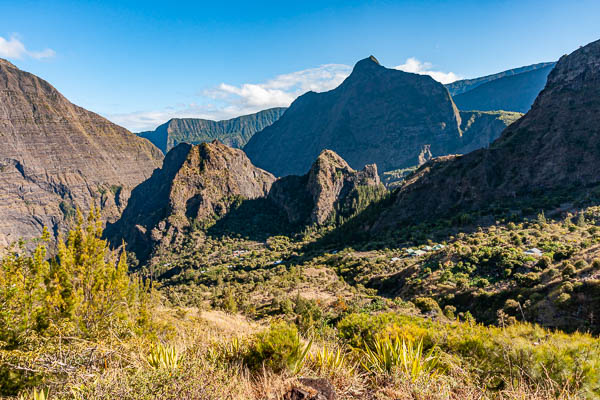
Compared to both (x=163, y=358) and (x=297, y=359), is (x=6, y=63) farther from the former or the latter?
(x=297, y=359)

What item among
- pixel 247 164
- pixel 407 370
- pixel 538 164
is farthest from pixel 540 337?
pixel 247 164

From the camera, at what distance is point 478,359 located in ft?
18.1

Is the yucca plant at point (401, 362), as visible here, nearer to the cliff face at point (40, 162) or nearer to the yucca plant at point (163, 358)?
the yucca plant at point (163, 358)

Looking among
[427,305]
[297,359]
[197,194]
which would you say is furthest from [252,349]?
[197,194]

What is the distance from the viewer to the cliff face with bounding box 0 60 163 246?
528ft

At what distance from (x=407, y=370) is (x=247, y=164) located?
153878mm

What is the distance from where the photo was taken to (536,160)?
193 feet

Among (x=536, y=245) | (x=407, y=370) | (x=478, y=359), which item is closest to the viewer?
(x=407, y=370)

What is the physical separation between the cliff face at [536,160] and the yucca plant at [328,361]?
64.2m

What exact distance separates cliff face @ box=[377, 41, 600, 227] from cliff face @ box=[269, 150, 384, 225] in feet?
126

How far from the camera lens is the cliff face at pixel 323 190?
108000 millimetres

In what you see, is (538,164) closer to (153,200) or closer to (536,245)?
(536,245)

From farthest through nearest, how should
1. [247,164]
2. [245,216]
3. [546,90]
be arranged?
[247,164] → [245,216] → [546,90]

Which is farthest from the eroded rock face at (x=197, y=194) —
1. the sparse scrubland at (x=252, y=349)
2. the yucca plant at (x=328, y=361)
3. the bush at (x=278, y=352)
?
the yucca plant at (x=328, y=361)
